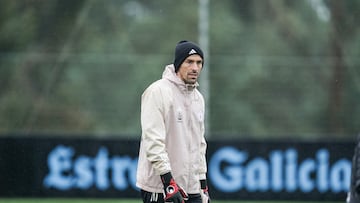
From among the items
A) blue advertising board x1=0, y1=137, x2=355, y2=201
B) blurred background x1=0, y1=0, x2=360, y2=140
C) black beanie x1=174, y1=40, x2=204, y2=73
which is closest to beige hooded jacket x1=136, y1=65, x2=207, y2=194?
black beanie x1=174, y1=40, x2=204, y2=73

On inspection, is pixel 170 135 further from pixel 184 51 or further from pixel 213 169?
pixel 213 169

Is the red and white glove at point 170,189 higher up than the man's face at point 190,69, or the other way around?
the man's face at point 190,69

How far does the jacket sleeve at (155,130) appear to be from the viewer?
282 inches

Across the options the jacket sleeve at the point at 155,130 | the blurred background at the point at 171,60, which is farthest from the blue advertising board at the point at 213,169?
the jacket sleeve at the point at 155,130

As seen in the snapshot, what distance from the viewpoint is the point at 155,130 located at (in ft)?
23.7

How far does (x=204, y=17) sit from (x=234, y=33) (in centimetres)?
195

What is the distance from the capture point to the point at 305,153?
50.2 ft

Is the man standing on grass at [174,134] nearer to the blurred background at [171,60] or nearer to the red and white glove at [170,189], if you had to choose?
the red and white glove at [170,189]

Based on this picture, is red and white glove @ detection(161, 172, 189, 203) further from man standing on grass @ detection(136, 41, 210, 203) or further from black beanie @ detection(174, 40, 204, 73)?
black beanie @ detection(174, 40, 204, 73)

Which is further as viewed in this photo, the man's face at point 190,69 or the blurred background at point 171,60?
the blurred background at point 171,60

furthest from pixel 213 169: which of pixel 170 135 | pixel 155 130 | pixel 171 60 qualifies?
pixel 155 130

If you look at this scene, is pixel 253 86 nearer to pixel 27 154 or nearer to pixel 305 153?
pixel 305 153

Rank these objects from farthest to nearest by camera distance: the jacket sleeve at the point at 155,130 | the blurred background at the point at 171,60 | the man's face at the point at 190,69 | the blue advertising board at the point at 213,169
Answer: the blurred background at the point at 171,60, the blue advertising board at the point at 213,169, the man's face at the point at 190,69, the jacket sleeve at the point at 155,130

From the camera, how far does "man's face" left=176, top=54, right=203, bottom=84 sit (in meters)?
7.45
